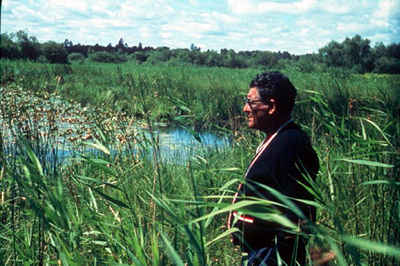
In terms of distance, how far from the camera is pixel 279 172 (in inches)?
64.8

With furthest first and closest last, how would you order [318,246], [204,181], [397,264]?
[204,181] < [397,264] < [318,246]

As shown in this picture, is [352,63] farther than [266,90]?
Yes

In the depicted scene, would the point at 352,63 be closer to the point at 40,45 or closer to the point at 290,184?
the point at 40,45

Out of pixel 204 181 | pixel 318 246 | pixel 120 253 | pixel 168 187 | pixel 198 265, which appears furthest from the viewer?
pixel 204 181

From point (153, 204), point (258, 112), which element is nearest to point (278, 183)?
point (258, 112)

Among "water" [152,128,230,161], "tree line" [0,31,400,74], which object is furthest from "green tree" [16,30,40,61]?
"water" [152,128,230,161]

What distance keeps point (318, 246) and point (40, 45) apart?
33649mm

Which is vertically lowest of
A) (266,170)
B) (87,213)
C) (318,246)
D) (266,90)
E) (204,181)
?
(204,181)

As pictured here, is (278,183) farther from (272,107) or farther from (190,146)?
(190,146)

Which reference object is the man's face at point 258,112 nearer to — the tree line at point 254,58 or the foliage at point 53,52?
the tree line at point 254,58

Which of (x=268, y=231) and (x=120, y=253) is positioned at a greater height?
(x=268, y=231)

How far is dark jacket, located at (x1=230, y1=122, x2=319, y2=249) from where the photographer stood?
5.37 ft

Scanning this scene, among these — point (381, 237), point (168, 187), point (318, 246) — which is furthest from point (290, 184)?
point (168, 187)

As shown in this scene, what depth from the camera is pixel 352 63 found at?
131ft
